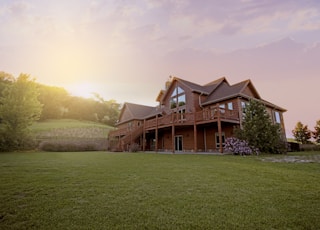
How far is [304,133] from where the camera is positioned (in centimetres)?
2411

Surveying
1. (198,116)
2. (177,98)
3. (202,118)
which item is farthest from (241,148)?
(177,98)

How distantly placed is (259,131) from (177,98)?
9.57m

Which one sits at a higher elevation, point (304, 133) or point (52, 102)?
point (52, 102)

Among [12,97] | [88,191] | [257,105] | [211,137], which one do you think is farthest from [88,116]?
[88,191]

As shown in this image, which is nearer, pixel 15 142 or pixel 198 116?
pixel 198 116

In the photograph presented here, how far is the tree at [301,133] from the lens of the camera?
2394 centimetres

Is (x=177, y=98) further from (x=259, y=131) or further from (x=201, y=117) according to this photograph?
(x=259, y=131)

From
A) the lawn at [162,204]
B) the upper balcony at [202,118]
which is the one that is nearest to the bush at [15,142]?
the upper balcony at [202,118]

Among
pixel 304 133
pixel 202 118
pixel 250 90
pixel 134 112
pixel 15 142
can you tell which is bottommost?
pixel 15 142

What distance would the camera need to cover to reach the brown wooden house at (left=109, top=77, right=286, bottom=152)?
1452 cm

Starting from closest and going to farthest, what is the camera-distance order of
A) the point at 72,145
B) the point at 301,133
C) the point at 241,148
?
the point at 241,148
the point at 72,145
the point at 301,133

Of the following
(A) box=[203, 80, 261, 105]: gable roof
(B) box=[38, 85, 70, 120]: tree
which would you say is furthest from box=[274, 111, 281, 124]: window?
(B) box=[38, 85, 70, 120]: tree

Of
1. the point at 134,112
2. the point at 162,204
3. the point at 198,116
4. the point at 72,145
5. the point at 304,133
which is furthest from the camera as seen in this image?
the point at 134,112

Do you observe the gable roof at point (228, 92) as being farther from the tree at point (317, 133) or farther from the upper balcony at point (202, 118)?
the tree at point (317, 133)
